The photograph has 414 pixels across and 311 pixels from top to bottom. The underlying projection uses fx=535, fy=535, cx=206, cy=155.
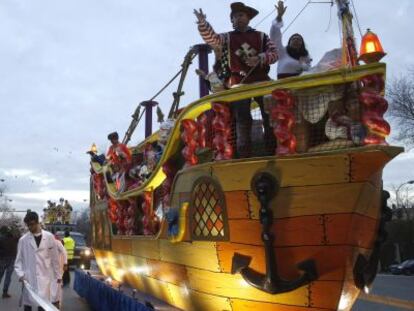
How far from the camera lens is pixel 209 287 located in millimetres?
5215

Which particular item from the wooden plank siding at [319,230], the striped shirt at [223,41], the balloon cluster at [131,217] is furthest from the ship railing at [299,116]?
the balloon cluster at [131,217]

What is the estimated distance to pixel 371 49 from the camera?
4359 mm

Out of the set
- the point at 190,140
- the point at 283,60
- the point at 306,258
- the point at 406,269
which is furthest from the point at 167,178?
the point at 406,269

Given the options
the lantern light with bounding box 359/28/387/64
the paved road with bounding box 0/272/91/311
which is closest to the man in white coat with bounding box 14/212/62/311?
the lantern light with bounding box 359/28/387/64

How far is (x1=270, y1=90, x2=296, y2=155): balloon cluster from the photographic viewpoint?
4.46 metres

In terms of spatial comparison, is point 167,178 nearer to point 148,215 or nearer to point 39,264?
point 148,215

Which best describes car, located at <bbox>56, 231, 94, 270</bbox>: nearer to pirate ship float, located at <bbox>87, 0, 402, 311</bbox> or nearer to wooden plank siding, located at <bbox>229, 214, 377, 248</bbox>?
pirate ship float, located at <bbox>87, 0, 402, 311</bbox>

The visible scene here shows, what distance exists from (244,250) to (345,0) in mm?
2469

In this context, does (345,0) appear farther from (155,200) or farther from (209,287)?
(155,200)

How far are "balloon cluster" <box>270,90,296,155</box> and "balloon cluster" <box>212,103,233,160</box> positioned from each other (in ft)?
1.94

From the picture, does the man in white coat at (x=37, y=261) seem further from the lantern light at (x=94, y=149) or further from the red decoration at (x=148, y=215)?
the lantern light at (x=94, y=149)

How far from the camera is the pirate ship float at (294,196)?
4.30 meters

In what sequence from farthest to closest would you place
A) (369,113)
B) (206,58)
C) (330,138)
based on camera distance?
1. (206,58)
2. (330,138)
3. (369,113)

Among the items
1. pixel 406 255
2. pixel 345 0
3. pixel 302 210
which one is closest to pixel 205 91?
pixel 345 0
